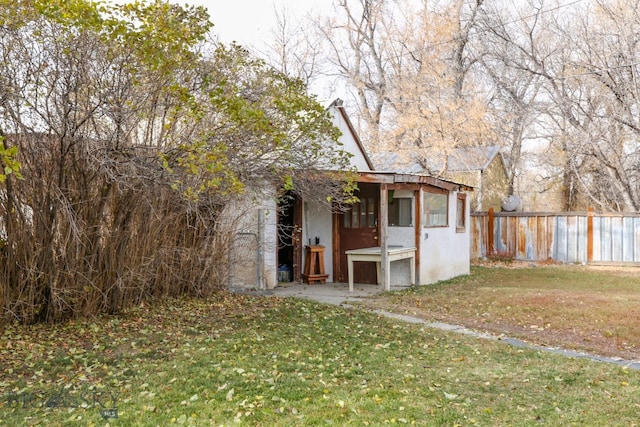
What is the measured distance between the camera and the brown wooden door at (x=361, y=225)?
1185 centimetres

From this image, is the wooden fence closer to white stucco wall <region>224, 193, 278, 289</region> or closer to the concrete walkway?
the concrete walkway

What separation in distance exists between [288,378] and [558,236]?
13.8 meters

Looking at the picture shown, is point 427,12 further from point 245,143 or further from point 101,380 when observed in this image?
point 101,380

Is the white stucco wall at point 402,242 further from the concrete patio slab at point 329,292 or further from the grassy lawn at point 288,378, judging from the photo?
the grassy lawn at point 288,378

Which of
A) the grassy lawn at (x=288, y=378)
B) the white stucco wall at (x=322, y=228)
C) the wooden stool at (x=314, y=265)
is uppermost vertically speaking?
the white stucco wall at (x=322, y=228)

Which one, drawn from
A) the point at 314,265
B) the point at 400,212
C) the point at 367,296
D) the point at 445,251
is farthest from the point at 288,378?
the point at 445,251

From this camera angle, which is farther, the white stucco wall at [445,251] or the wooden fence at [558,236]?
the wooden fence at [558,236]

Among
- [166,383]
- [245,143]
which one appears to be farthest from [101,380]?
[245,143]

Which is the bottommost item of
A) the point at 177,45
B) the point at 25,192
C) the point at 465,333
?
the point at 465,333

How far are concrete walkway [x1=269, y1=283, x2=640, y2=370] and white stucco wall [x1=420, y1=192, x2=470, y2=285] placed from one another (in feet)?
4.09

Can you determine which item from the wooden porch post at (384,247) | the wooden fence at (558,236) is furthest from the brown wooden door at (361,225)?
the wooden fence at (558,236)

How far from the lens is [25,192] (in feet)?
21.0

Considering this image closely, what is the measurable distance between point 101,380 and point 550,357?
4363 mm

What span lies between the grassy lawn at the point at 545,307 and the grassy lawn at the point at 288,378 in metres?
1.00
